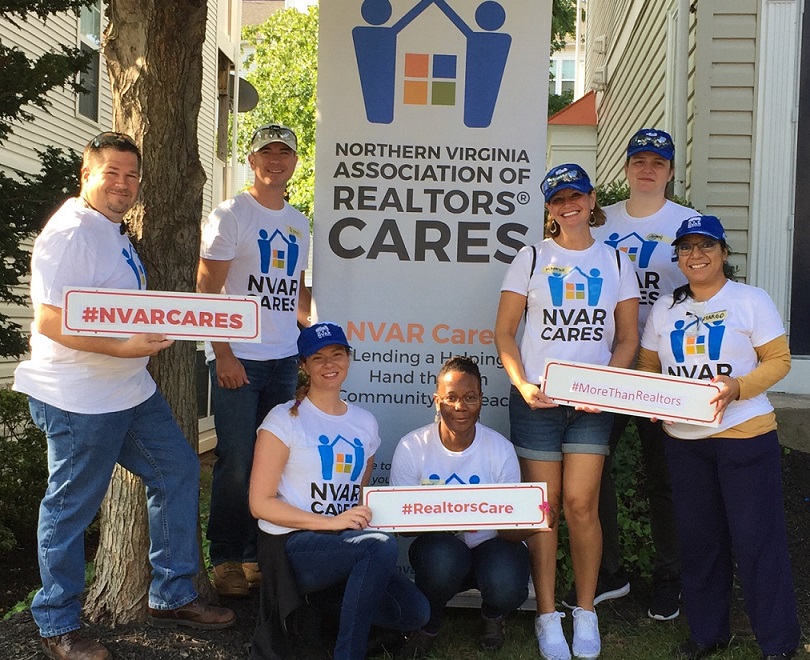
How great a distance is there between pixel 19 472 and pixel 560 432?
12.1ft

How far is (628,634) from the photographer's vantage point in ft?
13.5

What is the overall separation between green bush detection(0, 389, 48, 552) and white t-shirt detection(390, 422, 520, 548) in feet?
9.16

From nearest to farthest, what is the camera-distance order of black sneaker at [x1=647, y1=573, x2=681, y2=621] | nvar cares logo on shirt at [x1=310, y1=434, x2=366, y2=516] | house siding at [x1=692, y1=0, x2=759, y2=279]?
nvar cares logo on shirt at [x1=310, y1=434, x2=366, y2=516] → black sneaker at [x1=647, y1=573, x2=681, y2=621] → house siding at [x1=692, y1=0, x2=759, y2=279]

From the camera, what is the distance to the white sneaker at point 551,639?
12.1 feet

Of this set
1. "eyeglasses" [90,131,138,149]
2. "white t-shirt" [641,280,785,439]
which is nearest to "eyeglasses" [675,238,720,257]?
"white t-shirt" [641,280,785,439]

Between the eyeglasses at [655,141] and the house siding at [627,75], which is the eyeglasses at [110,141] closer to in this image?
the eyeglasses at [655,141]

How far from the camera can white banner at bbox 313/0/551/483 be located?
4367 millimetres

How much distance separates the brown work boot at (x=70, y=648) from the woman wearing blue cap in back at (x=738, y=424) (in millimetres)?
2370

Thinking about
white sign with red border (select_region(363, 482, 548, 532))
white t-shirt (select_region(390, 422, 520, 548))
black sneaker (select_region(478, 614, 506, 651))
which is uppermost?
white t-shirt (select_region(390, 422, 520, 548))

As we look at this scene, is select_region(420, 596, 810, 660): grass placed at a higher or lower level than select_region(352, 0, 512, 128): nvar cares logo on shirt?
lower

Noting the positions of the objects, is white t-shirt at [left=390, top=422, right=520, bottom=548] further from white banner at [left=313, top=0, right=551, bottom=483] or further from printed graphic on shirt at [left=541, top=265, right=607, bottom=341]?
white banner at [left=313, top=0, right=551, bottom=483]

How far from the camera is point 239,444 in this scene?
4.01 metres

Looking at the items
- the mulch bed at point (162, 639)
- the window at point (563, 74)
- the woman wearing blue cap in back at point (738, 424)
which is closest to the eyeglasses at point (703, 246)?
the woman wearing blue cap in back at point (738, 424)

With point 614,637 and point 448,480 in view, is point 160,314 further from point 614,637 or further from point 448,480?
point 614,637
